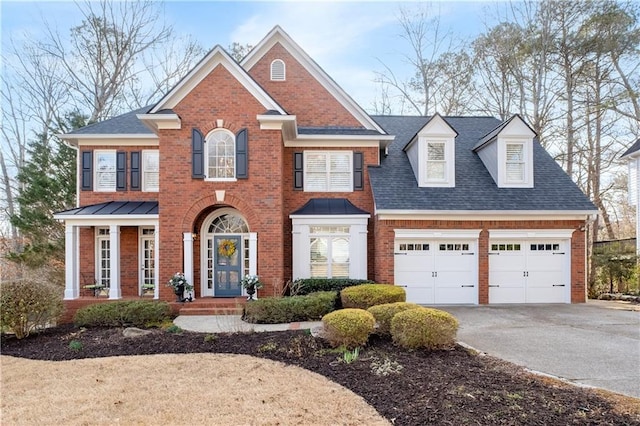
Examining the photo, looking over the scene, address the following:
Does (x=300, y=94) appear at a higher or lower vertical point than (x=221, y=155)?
higher

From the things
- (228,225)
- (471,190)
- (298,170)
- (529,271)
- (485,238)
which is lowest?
(529,271)

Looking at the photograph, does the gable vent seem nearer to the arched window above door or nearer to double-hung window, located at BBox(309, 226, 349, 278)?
the arched window above door

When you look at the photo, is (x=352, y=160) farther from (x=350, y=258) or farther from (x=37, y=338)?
(x=37, y=338)

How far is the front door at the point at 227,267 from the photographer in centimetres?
1274

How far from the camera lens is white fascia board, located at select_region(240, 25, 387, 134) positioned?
46.9 feet

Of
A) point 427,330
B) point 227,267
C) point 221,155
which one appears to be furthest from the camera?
point 227,267

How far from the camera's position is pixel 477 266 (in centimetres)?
1293

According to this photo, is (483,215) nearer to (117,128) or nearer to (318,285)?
(318,285)

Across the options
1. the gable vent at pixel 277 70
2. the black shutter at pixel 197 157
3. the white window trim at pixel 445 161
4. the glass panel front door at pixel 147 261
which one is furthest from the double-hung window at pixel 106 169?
the white window trim at pixel 445 161

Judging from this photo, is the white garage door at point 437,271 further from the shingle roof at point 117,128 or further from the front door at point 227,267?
the shingle roof at point 117,128

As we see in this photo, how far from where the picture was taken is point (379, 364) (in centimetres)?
616

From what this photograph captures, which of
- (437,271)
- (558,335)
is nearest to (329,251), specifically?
(437,271)

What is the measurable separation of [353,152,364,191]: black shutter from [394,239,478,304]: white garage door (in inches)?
105

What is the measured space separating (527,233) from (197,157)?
37.3 feet
